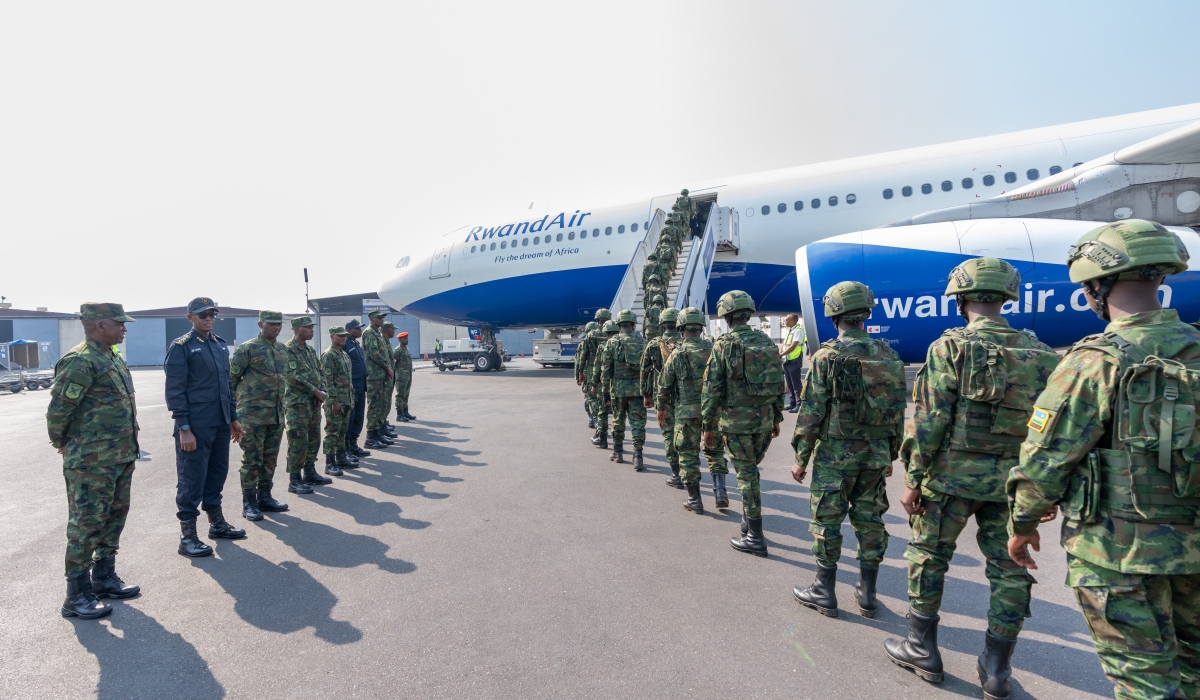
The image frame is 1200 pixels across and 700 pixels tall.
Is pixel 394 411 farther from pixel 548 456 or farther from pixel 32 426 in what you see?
pixel 32 426

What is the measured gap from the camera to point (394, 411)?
38.5 feet

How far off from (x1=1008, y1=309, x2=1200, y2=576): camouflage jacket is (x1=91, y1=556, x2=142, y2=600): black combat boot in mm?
4908

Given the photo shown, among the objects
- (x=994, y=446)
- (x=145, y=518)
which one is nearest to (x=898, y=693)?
(x=994, y=446)

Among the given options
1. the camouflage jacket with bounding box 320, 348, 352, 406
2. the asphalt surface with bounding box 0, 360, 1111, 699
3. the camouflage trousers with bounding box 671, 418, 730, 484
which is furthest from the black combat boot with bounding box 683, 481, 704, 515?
the camouflage jacket with bounding box 320, 348, 352, 406

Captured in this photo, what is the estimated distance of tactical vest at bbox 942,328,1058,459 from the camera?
7.89 feet

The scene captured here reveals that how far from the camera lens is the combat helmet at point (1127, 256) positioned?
5.78 feet

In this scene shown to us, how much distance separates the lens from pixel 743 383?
414 centimetres

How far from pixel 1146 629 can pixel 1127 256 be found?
1.19 metres

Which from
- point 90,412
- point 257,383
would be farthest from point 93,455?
point 257,383

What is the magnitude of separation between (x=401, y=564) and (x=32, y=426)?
1233cm

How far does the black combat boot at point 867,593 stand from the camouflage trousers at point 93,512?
4.66 meters

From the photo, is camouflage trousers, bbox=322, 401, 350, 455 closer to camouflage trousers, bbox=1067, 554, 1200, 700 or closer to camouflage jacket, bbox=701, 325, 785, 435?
camouflage jacket, bbox=701, 325, 785, 435

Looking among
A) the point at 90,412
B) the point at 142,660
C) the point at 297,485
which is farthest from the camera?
the point at 297,485

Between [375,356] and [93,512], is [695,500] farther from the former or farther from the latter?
[375,356]
